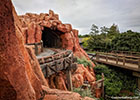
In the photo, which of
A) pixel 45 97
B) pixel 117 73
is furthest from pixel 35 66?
pixel 117 73

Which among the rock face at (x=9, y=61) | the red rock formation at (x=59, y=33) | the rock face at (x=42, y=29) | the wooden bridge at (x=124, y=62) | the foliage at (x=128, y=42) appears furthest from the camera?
the foliage at (x=128, y=42)

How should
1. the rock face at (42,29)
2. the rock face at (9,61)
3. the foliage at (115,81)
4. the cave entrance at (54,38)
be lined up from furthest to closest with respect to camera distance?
the cave entrance at (54,38), the rock face at (42,29), the foliage at (115,81), the rock face at (9,61)

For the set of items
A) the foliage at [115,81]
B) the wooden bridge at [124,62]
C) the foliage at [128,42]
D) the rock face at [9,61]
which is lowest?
the foliage at [115,81]

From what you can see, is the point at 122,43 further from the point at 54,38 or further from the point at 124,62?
the point at 54,38

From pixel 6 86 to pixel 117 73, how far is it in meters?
13.0

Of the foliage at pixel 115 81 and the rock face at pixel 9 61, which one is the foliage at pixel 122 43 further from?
the rock face at pixel 9 61

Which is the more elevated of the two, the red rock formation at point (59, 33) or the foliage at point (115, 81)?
the red rock formation at point (59, 33)

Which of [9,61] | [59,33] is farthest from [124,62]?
[9,61]

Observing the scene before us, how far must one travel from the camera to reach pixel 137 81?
1020 cm

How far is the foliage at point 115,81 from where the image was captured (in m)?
9.23

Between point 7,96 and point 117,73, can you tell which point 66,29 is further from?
point 7,96

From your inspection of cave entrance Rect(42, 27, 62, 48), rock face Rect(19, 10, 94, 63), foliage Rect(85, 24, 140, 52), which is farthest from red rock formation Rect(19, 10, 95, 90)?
foliage Rect(85, 24, 140, 52)

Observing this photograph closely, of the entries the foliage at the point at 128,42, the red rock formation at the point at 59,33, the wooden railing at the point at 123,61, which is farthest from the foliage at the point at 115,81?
the foliage at the point at 128,42

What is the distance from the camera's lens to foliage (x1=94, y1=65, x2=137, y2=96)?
9.23m
